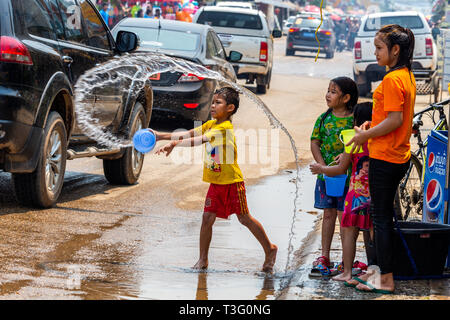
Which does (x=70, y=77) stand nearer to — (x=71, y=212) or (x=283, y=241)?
(x=71, y=212)

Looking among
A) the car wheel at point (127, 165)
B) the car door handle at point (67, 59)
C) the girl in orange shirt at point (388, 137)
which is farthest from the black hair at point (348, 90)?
the car wheel at point (127, 165)

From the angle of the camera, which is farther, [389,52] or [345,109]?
[345,109]

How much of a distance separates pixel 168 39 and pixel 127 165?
16.8ft

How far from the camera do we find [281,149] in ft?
41.4

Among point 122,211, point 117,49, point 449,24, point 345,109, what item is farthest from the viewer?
point 449,24

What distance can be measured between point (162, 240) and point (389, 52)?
103 inches

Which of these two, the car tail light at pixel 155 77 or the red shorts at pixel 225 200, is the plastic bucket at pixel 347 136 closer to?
the red shorts at pixel 225 200

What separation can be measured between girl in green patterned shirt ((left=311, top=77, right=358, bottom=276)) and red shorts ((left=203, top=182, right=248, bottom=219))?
22.0 inches

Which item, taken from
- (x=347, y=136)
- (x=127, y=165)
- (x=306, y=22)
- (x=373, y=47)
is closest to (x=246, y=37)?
(x=373, y=47)

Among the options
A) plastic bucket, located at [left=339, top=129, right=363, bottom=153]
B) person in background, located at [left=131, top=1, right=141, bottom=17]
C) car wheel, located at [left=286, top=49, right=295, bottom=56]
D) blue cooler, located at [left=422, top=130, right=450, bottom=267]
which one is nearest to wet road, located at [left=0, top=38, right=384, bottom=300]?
plastic bucket, located at [left=339, top=129, right=363, bottom=153]

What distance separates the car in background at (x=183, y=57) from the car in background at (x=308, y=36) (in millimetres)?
23332

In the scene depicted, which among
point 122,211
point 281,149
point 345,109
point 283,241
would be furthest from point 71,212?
point 281,149

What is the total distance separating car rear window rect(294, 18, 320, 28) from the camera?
126 feet

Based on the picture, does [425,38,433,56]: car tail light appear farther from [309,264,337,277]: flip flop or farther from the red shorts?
[309,264,337,277]: flip flop
